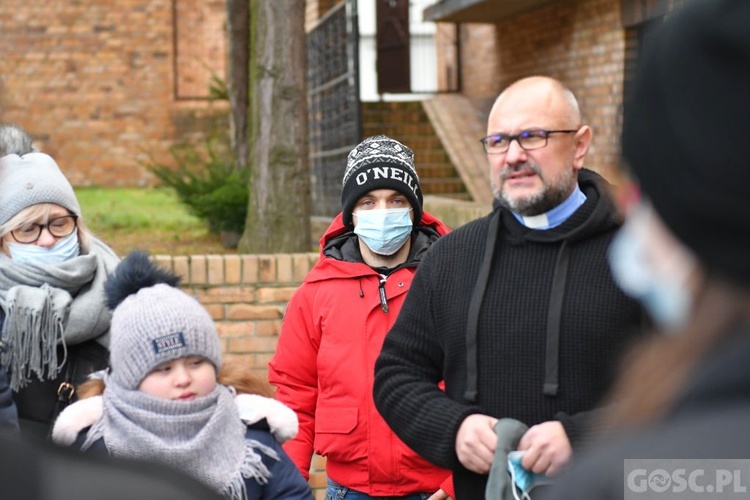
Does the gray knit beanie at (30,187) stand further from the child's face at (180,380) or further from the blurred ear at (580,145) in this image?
the blurred ear at (580,145)

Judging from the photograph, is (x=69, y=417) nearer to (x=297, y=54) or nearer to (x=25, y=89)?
(x=297, y=54)

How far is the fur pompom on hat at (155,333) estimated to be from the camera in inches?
105

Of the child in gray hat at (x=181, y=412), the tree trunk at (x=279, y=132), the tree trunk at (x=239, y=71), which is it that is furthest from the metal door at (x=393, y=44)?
the child in gray hat at (x=181, y=412)

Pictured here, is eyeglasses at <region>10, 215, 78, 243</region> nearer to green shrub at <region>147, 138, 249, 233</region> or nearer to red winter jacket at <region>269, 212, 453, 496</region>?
red winter jacket at <region>269, 212, 453, 496</region>

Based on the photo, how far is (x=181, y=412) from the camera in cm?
263

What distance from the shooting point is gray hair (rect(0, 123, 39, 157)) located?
3814 millimetres

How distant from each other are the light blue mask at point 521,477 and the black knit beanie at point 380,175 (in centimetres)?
151

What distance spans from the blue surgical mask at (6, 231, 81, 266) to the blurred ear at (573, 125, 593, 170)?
167 centimetres

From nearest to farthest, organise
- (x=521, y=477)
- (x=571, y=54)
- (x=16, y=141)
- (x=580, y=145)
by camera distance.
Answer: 1. (x=521, y=477)
2. (x=580, y=145)
3. (x=16, y=141)
4. (x=571, y=54)

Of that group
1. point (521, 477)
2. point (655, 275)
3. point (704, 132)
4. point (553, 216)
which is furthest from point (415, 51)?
point (704, 132)

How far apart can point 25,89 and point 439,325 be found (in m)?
22.0

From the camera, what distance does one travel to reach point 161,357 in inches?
104

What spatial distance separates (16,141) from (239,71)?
24.7ft

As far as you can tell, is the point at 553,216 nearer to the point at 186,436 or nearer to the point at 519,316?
the point at 519,316
